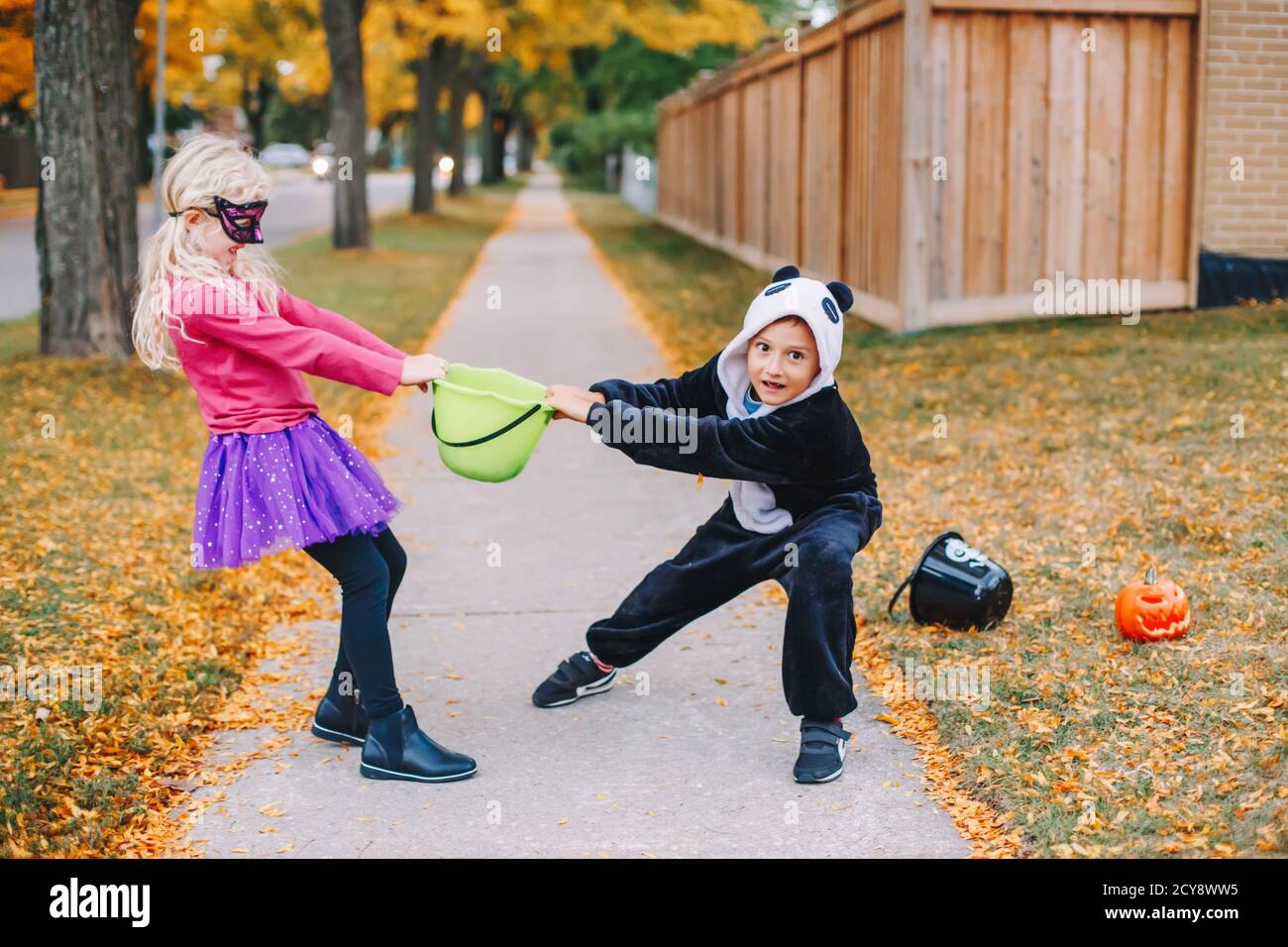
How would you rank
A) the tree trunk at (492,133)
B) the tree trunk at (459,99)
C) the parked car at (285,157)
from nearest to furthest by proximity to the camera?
the tree trunk at (459,99) → the tree trunk at (492,133) → the parked car at (285,157)

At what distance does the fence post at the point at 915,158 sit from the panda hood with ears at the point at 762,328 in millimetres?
7533

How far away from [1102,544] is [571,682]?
104 inches

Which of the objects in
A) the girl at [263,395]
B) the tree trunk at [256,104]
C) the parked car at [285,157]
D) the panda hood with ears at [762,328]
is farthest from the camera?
the parked car at [285,157]

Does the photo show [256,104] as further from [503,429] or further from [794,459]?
[794,459]

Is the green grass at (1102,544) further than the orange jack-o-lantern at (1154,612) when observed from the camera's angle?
No

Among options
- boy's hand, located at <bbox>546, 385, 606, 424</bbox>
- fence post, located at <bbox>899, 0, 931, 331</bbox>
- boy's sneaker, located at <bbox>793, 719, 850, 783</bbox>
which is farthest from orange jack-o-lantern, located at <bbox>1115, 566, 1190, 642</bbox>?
fence post, located at <bbox>899, 0, 931, 331</bbox>

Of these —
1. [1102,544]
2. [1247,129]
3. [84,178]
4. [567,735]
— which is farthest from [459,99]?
[567,735]

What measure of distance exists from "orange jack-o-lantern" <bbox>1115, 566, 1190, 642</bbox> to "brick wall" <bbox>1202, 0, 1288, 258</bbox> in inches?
321

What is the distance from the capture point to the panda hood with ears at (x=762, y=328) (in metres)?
4.09

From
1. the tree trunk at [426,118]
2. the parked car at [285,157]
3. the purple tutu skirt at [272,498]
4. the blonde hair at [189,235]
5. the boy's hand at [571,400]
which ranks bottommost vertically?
the purple tutu skirt at [272,498]

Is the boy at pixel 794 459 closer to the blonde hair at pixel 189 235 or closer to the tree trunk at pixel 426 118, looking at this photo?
the blonde hair at pixel 189 235

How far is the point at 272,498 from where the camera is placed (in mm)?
4004

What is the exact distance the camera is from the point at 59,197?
33.4 ft

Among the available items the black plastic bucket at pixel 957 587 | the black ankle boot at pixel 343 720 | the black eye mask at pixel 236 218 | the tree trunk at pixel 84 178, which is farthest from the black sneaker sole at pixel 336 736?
the tree trunk at pixel 84 178
